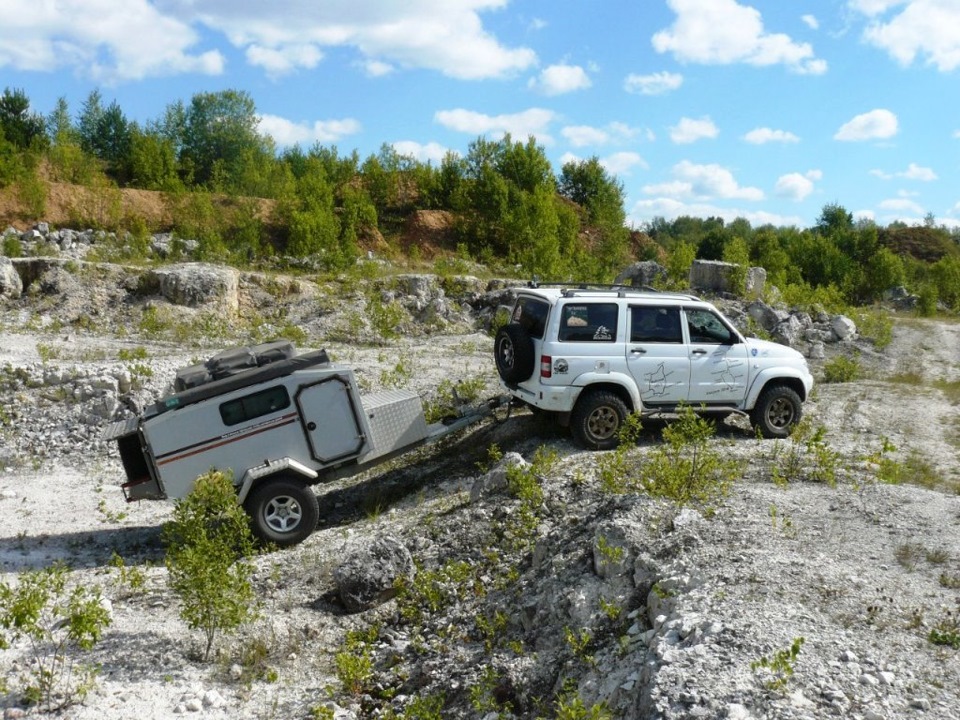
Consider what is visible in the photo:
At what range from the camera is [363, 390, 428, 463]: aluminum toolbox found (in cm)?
1000

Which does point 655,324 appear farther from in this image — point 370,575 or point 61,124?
point 61,124

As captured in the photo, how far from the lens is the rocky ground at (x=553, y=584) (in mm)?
5105

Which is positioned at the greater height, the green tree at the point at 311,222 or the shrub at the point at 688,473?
the green tree at the point at 311,222

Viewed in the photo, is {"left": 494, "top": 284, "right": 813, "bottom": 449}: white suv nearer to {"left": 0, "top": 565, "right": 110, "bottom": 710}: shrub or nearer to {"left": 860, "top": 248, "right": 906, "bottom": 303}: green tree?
{"left": 0, "top": 565, "right": 110, "bottom": 710}: shrub

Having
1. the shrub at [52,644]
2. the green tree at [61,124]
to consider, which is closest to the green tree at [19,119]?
the green tree at [61,124]

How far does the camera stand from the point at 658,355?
10.8m

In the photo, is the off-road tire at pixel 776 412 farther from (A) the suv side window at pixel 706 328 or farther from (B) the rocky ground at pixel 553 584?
(A) the suv side window at pixel 706 328

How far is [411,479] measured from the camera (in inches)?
452

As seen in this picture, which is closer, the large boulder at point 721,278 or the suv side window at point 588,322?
the suv side window at point 588,322

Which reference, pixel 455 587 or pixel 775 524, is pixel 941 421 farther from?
pixel 455 587

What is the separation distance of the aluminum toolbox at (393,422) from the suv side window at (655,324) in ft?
10.3

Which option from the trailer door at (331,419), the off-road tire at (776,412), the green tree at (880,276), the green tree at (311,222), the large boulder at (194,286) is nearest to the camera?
the trailer door at (331,419)

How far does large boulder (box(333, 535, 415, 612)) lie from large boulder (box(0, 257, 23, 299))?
18217 millimetres

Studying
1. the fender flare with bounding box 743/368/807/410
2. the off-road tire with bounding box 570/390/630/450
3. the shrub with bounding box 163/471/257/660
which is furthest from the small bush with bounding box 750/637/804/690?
the fender flare with bounding box 743/368/807/410
